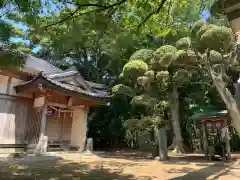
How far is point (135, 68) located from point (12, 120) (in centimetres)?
724

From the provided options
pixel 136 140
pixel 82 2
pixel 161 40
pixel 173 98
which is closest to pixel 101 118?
pixel 136 140

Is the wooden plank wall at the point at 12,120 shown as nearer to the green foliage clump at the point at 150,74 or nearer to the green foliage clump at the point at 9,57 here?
the green foliage clump at the point at 150,74

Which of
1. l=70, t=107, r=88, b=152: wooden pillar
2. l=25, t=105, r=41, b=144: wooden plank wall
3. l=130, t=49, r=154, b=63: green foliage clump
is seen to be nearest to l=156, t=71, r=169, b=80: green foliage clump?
l=130, t=49, r=154, b=63: green foliage clump

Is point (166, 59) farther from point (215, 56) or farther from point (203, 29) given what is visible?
point (215, 56)

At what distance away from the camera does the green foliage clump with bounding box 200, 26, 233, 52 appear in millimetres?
11758

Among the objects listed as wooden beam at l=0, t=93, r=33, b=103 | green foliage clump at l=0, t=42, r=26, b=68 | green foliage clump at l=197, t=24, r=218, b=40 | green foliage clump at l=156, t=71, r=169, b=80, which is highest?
green foliage clump at l=197, t=24, r=218, b=40

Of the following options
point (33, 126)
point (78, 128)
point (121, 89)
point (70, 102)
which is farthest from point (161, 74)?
point (33, 126)

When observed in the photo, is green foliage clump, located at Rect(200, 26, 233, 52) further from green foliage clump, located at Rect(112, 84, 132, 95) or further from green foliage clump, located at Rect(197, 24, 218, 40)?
green foliage clump, located at Rect(112, 84, 132, 95)

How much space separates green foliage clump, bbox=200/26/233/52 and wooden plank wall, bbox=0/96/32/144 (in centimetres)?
994

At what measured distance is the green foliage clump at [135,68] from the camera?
1434 cm

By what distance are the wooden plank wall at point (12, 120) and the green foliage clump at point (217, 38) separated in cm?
994

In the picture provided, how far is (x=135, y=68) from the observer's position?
1436 centimetres

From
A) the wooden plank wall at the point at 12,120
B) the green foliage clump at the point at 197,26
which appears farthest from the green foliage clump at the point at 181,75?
the wooden plank wall at the point at 12,120

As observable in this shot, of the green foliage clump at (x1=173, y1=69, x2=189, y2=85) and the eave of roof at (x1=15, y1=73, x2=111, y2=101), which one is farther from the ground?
the green foliage clump at (x1=173, y1=69, x2=189, y2=85)
